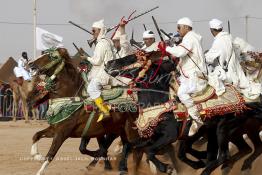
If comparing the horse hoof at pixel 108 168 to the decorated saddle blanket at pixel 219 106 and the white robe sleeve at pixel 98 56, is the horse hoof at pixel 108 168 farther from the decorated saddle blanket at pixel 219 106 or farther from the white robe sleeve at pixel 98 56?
the decorated saddle blanket at pixel 219 106

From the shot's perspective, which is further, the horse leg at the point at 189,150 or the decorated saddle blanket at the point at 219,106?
the horse leg at the point at 189,150

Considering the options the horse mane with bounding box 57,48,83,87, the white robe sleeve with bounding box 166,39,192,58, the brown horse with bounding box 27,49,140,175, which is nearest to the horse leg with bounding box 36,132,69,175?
the brown horse with bounding box 27,49,140,175

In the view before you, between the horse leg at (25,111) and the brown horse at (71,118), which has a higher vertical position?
the brown horse at (71,118)

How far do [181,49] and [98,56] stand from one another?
2.16 meters

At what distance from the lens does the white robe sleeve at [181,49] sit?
11.4 meters

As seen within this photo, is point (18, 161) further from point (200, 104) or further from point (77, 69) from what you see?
point (200, 104)

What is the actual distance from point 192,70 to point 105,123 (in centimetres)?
217

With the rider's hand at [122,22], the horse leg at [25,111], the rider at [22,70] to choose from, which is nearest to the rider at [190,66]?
the rider's hand at [122,22]

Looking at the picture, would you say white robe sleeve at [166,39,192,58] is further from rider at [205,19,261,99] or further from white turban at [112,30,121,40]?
white turban at [112,30,121,40]

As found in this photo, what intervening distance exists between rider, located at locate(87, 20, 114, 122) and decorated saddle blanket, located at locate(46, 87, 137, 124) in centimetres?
17

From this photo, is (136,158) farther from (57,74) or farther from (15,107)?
(15,107)

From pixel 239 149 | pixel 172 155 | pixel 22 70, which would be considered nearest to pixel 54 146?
pixel 172 155

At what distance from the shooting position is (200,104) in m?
11.5

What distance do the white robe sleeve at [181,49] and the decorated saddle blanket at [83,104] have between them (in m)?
1.71
